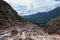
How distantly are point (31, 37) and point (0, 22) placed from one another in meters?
3.99

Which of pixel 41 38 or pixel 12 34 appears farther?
pixel 41 38

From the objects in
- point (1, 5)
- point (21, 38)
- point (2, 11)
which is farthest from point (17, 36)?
point (1, 5)

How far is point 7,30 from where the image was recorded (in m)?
22.1

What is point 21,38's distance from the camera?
22812mm

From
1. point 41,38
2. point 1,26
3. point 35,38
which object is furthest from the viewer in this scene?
point 41,38

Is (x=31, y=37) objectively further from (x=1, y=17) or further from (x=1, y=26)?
(x=1, y=17)

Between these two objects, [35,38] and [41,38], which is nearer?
[35,38]

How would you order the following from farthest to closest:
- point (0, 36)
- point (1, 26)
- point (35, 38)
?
point (35, 38) < point (1, 26) < point (0, 36)

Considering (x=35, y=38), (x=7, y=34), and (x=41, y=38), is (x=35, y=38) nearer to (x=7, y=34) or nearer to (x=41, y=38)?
(x=41, y=38)

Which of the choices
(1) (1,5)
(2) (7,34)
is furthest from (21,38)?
(1) (1,5)

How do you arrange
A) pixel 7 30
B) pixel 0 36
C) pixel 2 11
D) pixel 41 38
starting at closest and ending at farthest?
pixel 0 36 < pixel 7 30 < pixel 41 38 < pixel 2 11

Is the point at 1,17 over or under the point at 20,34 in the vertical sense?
over

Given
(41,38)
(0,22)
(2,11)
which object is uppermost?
(2,11)

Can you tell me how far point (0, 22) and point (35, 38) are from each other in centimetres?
455
